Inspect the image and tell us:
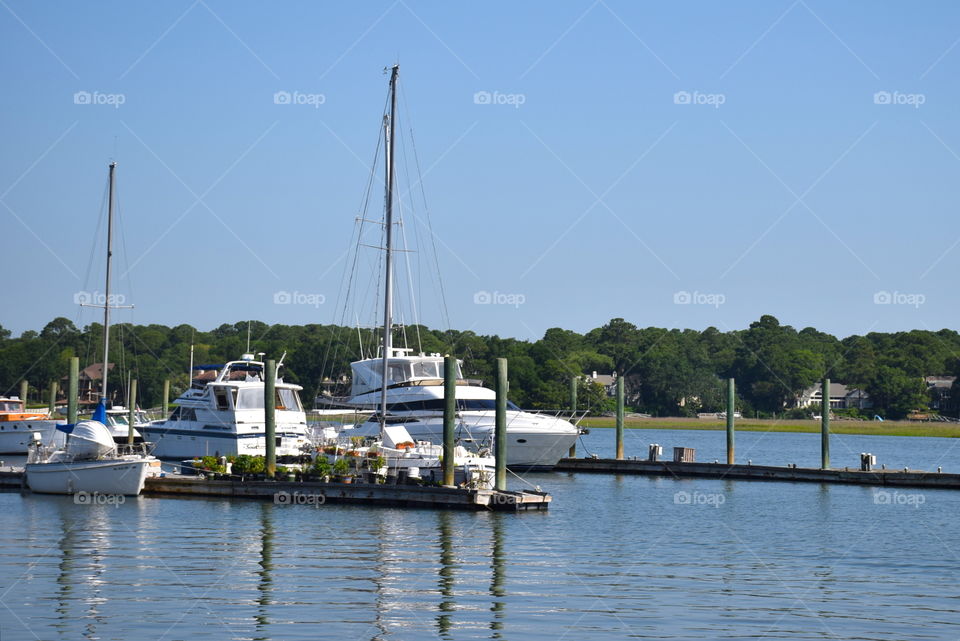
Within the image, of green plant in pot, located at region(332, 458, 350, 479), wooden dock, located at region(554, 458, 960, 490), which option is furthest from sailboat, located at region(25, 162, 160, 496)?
wooden dock, located at region(554, 458, 960, 490)

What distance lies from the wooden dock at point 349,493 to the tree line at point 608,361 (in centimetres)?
7611

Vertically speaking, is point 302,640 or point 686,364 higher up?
point 686,364

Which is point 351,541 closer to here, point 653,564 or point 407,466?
point 653,564

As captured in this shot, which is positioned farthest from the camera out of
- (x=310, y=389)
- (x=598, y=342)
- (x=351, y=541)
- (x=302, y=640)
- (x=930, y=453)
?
(x=598, y=342)

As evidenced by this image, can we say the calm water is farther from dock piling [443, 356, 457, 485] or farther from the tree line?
the tree line

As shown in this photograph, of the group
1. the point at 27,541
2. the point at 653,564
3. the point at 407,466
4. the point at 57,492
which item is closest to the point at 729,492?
the point at 407,466

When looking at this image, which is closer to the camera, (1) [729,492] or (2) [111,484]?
(2) [111,484]

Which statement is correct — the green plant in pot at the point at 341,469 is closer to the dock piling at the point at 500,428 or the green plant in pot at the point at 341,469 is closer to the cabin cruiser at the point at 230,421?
the dock piling at the point at 500,428

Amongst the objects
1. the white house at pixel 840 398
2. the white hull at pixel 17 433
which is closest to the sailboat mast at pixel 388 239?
the white hull at pixel 17 433

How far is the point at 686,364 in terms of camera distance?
6122 inches

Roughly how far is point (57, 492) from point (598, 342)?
Answer: 149837 mm

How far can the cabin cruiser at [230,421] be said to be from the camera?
5016cm

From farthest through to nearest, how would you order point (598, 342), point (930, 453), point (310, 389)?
point (598, 342) → point (310, 389) → point (930, 453)

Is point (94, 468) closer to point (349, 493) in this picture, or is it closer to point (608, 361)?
point (349, 493)
